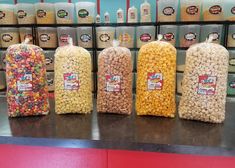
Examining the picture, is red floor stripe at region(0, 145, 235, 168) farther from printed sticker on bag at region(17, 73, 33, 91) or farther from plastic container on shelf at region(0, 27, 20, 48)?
plastic container on shelf at region(0, 27, 20, 48)

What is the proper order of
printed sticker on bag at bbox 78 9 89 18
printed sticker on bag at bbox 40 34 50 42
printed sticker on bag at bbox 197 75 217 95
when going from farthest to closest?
printed sticker on bag at bbox 40 34 50 42, printed sticker on bag at bbox 78 9 89 18, printed sticker on bag at bbox 197 75 217 95

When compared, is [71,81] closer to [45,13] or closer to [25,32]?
[45,13]

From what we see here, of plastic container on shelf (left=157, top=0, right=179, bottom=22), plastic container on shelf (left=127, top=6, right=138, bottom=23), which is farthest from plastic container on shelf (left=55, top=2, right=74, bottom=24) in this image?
plastic container on shelf (left=157, top=0, right=179, bottom=22)

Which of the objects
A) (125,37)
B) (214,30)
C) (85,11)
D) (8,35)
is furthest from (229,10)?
(8,35)

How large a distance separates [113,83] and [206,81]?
1.13 ft

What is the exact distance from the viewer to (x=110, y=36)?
2.69 meters

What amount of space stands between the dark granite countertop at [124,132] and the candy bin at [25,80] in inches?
1.9

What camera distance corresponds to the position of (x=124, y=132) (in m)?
0.82

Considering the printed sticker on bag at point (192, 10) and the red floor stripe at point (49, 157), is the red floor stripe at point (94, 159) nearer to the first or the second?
the red floor stripe at point (49, 157)

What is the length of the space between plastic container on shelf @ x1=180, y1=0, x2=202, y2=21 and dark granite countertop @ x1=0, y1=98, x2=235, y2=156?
178 centimetres

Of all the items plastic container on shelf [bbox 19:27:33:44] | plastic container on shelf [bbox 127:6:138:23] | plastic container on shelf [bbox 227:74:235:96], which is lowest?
plastic container on shelf [bbox 227:74:235:96]

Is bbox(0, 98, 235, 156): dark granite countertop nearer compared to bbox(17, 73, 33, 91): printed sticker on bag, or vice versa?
bbox(0, 98, 235, 156): dark granite countertop

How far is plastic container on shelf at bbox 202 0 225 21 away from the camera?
2.46 meters

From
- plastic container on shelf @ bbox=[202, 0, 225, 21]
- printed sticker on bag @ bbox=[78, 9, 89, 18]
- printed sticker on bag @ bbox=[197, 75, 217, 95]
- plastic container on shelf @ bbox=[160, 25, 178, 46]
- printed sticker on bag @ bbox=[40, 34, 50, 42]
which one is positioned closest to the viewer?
printed sticker on bag @ bbox=[197, 75, 217, 95]
